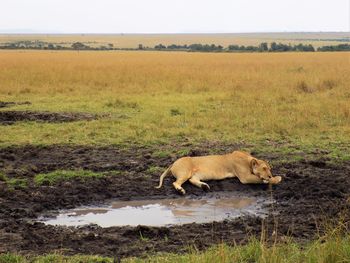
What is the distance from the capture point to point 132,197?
886 centimetres

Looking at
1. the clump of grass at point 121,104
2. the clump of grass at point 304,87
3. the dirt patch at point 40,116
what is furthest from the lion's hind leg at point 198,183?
the clump of grass at point 304,87

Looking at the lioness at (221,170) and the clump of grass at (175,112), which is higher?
the lioness at (221,170)

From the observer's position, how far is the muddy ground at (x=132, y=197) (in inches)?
253

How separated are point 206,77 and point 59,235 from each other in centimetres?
2099

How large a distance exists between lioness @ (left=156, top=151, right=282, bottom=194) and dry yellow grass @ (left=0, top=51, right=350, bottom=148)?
307cm

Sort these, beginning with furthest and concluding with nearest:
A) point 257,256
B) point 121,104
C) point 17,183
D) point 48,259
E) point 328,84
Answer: point 328,84
point 121,104
point 17,183
point 48,259
point 257,256

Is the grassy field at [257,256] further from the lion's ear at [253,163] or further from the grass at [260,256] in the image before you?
the lion's ear at [253,163]

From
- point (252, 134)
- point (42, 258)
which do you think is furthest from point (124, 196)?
point (252, 134)

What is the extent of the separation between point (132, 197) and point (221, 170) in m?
1.61

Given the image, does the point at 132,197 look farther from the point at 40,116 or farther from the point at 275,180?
the point at 40,116

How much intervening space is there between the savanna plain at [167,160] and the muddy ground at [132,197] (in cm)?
2

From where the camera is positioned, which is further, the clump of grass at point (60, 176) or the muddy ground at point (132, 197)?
the clump of grass at point (60, 176)

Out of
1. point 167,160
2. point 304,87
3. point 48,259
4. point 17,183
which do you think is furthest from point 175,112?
point 48,259

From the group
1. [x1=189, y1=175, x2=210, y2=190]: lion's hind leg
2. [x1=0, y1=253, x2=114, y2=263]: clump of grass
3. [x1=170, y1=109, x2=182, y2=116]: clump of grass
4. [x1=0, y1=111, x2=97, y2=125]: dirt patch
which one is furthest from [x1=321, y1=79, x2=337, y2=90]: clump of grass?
[x1=0, y1=253, x2=114, y2=263]: clump of grass
